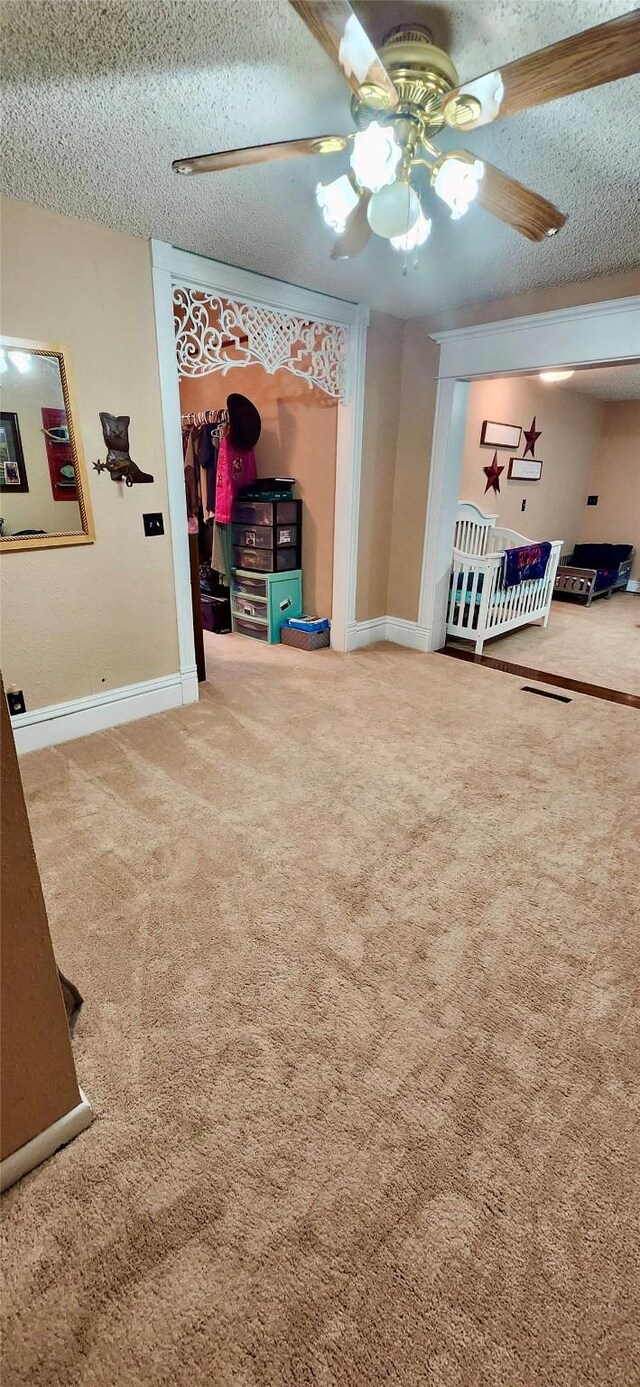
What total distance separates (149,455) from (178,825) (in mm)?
1853

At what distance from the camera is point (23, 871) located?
973 mm

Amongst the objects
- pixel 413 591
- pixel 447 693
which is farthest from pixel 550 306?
pixel 447 693

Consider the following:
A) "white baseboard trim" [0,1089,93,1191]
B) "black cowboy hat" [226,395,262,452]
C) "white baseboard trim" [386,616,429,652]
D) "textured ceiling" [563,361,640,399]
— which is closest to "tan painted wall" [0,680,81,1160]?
"white baseboard trim" [0,1089,93,1191]

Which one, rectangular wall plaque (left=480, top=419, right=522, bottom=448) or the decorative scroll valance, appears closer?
the decorative scroll valance

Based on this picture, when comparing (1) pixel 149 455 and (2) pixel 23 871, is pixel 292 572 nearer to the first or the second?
(1) pixel 149 455

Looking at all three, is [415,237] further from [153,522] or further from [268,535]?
[268,535]

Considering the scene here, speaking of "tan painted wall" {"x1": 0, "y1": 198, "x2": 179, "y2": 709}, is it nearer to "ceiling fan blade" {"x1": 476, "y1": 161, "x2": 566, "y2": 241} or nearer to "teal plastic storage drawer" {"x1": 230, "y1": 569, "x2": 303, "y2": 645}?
"teal plastic storage drawer" {"x1": 230, "y1": 569, "x2": 303, "y2": 645}

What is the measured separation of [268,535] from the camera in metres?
4.16

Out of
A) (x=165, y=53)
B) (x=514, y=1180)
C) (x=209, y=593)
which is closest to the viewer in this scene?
(x=514, y=1180)

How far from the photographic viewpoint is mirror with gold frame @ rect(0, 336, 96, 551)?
7.73 feet

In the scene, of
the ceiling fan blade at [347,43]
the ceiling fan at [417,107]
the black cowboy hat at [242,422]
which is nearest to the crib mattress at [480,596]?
the black cowboy hat at [242,422]

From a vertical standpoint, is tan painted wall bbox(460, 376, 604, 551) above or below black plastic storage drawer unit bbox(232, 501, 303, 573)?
above

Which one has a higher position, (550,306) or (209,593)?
(550,306)

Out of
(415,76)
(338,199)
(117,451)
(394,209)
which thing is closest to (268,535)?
(117,451)
